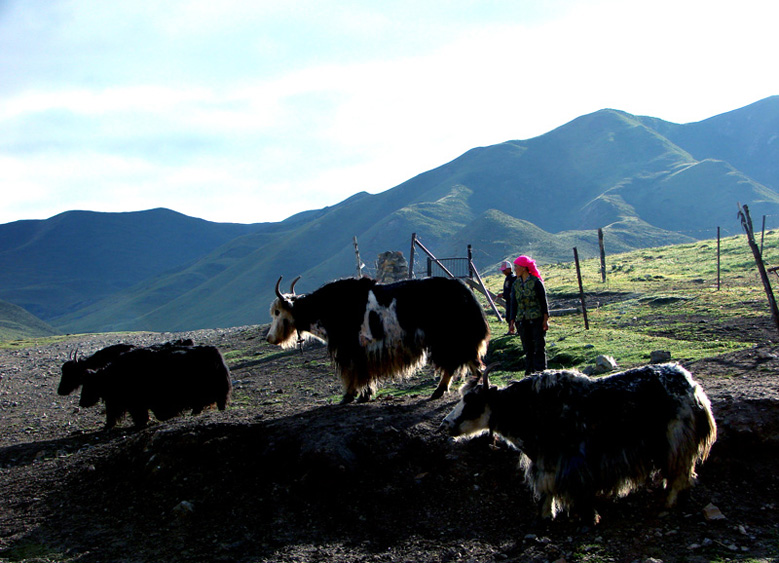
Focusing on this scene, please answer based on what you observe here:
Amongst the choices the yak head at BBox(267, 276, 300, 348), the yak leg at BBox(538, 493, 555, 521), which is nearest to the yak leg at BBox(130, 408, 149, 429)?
the yak head at BBox(267, 276, 300, 348)

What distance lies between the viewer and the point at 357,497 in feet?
18.9

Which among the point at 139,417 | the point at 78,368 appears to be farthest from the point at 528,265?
the point at 78,368

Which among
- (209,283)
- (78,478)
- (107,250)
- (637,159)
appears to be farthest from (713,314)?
(107,250)

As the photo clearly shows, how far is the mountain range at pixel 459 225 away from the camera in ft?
318

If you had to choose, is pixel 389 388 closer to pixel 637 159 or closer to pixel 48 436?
pixel 48 436

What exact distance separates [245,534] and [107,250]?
194m

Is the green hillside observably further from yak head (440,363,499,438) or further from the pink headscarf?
yak head (440,363,499,438)

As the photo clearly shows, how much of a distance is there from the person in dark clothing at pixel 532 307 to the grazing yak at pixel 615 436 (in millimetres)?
2498

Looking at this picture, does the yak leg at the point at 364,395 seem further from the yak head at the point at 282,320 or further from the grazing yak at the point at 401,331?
the yak head at the point at 282,320

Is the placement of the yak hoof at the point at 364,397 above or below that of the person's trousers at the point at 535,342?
below

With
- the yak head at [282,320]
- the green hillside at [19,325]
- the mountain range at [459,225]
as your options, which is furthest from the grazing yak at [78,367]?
the green hillside at [19,325]

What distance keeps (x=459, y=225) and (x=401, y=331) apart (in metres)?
106

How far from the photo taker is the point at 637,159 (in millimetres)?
141625

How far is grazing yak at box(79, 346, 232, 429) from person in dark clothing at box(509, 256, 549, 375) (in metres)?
4.96
